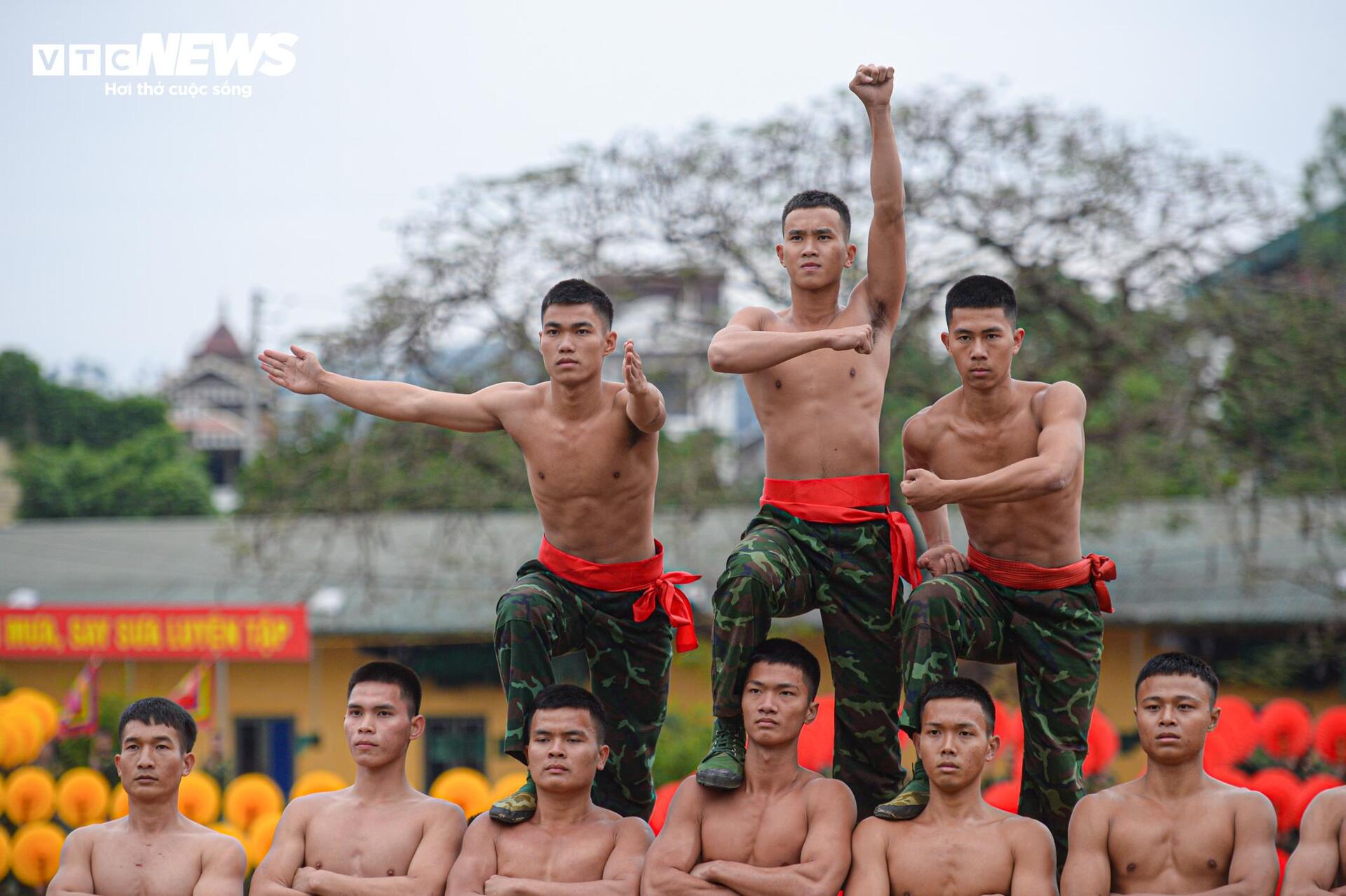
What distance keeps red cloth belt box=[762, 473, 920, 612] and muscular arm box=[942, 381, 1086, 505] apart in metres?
0.46

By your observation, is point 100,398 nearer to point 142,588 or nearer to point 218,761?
point 142,588

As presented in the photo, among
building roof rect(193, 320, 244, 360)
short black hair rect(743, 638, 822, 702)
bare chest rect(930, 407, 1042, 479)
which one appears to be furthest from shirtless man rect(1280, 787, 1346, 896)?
building roof rect(193, 320, 244, 360)

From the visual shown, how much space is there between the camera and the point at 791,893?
207 inches

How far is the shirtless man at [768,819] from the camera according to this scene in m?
5.33

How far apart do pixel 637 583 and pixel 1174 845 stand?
227 centimetres

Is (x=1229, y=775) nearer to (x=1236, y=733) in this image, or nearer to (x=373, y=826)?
(x=1236, y=733)

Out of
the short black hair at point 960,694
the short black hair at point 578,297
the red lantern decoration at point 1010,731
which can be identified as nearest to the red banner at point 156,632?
the red lantern decoration at point 1010,731

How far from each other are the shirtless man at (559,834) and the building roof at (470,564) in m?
9.26

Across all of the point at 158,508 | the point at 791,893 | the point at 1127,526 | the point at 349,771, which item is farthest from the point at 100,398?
the point at 791,893

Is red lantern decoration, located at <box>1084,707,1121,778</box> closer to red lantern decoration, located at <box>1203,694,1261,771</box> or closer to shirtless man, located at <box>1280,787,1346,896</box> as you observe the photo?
red lantern decoration, located at <box>1203,694,1261,771</box>

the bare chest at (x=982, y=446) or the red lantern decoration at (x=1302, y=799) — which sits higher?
the bare chest at (x=982, y=446)

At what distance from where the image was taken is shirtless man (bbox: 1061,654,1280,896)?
5.21 metres

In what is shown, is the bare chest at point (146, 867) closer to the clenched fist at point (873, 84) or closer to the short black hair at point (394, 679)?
the short black hair at point (394, 679)

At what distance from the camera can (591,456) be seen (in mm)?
5922
